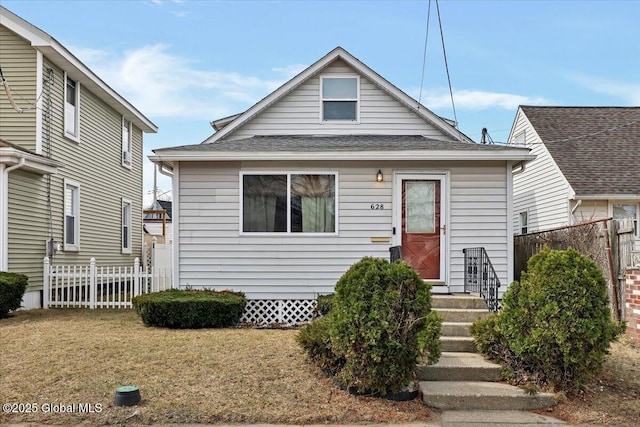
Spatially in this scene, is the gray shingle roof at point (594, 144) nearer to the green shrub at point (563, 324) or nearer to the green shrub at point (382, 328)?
the green shrub at point (563, 324)

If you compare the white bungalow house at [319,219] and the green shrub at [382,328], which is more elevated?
the white bungalow house at [319,219]

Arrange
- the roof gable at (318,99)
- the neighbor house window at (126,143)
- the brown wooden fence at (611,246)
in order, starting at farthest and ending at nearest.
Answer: the neighbor house window at (126,143) < the roof gable at (318,99) < the brown wooden fence at (611,246)

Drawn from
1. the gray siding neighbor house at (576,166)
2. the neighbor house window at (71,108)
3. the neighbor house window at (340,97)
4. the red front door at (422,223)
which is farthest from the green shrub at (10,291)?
the gray siding neighbor house at (576,166)

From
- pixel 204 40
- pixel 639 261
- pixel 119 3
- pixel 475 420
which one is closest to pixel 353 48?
pixel 204 40

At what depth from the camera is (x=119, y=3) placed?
11.8 m

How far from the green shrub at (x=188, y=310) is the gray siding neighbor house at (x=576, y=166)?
11.0 m

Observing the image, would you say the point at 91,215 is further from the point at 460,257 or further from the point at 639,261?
the point at 639,261

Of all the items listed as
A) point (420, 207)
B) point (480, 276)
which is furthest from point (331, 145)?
point (480, 276)

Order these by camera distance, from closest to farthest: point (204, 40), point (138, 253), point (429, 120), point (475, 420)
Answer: point (475, 420) < point (429, 120) < point (204, 40) < point (138, 253)

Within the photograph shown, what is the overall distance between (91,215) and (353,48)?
28.8 feet

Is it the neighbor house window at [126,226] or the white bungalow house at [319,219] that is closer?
the white bungalow house at [319,219]

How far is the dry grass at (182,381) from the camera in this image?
5422 millimetres

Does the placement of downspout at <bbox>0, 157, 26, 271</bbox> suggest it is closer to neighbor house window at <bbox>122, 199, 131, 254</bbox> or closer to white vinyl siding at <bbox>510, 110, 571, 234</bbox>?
neighbor house window at <bbox>122, 199, 131, 254</bbox>

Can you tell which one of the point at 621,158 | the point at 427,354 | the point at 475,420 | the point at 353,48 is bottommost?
the point at 475,420
